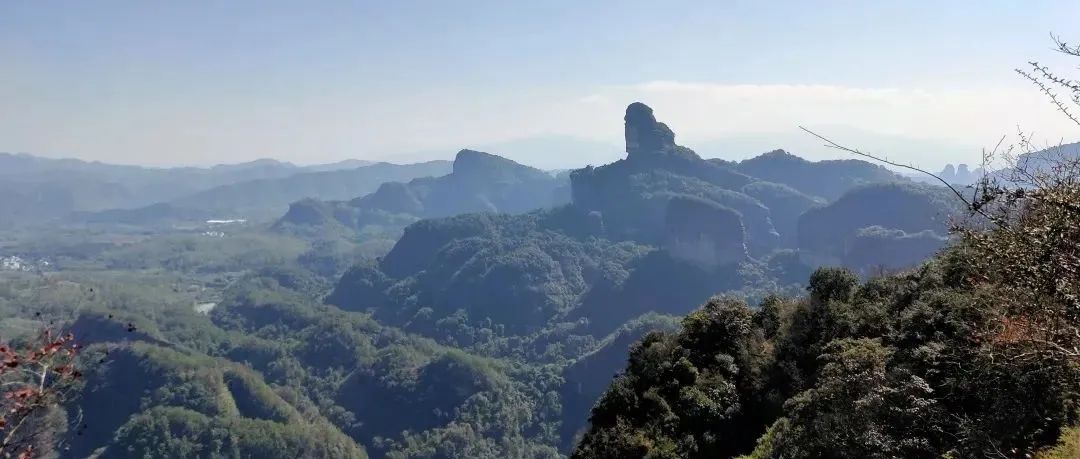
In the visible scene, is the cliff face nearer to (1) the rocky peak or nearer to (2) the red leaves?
(1) the rocky peak

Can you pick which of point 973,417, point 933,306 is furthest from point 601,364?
point 973,417

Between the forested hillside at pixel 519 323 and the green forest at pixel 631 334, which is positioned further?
the forested hillside at pixel 519 323

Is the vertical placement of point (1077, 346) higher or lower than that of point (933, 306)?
higher

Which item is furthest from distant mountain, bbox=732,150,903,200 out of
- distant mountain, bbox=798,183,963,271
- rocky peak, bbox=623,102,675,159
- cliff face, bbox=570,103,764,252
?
distant mountain, bbox=798,183,963,271

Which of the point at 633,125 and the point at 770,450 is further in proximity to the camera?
the point at 633,125

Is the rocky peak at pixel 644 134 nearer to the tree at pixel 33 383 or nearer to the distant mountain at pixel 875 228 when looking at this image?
the distant mountain at pixel 875 228

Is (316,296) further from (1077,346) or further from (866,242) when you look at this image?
(1077,346)

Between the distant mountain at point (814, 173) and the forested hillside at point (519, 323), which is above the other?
the distant mountain at point (814, 173)

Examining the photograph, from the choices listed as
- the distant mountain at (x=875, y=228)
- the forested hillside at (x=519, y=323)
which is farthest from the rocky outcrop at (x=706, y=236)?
the distant mountain at (x=875, y=228)

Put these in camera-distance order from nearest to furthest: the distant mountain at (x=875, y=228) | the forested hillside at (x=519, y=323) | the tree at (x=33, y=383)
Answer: the tree at (x=33, y=383), the forested hillside at (x=519, y=323), the distant mountain at (x=875, y=228)
